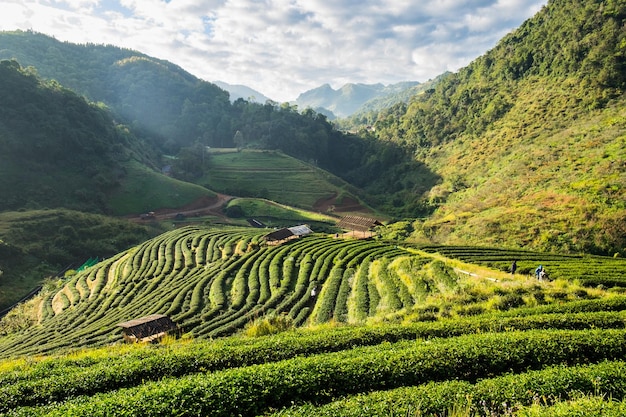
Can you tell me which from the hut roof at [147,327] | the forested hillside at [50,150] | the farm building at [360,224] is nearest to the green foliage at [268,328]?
the hut roof at [147,327]

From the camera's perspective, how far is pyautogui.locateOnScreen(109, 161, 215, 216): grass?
87625mm

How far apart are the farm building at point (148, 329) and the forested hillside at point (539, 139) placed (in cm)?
4042

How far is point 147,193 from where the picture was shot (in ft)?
303

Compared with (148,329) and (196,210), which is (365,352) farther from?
(196,210)

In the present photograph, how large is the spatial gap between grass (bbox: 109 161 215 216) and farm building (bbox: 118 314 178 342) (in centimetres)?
6826

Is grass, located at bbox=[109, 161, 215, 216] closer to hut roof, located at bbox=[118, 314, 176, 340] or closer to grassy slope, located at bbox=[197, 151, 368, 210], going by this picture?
grassy slope, located at bbox=[197, 151, 368, 210]

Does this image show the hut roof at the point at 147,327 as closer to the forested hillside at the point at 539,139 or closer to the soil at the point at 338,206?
the forested hillside at the point at 539,139

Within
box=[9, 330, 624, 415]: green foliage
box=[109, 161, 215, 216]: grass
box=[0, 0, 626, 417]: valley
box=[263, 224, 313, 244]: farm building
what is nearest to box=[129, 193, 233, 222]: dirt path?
box=[0, 0, 626, 417]: valley

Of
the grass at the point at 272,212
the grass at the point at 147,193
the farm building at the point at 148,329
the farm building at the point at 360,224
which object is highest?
the grass at the point at 147,193

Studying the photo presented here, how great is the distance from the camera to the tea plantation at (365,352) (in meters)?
9.83

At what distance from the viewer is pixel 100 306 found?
3659cm

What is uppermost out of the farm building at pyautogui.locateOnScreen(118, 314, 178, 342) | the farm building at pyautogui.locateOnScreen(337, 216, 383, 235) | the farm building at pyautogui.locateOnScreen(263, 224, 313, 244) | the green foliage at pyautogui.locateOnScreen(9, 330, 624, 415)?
the farm building at pyautogui.locateOnScreen(337, 216, 383, 235)

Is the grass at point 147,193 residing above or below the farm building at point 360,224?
above

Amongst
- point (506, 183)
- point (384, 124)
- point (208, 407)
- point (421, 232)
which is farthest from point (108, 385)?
point (384, 124)
